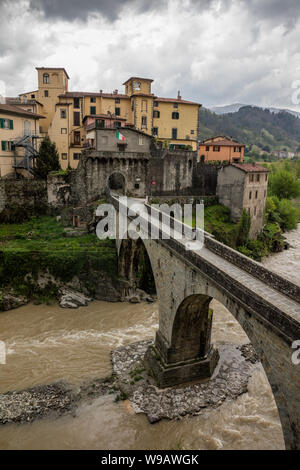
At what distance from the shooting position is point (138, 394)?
52.2ft

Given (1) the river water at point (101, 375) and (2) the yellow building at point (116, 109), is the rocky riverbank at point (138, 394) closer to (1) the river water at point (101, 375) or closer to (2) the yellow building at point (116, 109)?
(1) the river water at point (101, 375)

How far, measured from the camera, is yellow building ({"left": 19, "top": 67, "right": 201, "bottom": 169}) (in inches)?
1695

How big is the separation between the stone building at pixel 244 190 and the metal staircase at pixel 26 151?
2242 centimetres

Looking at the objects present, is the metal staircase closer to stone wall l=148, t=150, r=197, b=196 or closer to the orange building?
stone wall l=148, t=150, r=197, b=196

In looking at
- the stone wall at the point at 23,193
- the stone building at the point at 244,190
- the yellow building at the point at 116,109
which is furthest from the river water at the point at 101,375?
the yellow building at the point at 116,109

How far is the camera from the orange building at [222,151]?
4466 cm

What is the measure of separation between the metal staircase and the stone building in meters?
22.4

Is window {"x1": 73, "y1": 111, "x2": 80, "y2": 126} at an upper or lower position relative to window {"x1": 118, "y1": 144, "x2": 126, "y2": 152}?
upper

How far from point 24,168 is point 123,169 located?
38.2 feet

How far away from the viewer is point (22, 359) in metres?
19.0

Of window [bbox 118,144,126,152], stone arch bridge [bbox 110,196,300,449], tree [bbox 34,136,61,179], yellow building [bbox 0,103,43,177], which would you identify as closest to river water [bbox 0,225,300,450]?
stone arch bridge [bbox 110,196,300,449]

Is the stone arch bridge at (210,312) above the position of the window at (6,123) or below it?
below

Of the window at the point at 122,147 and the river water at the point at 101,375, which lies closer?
the river water at the point at 101,375
